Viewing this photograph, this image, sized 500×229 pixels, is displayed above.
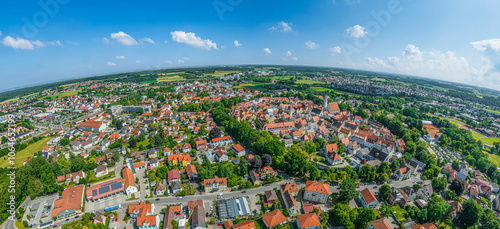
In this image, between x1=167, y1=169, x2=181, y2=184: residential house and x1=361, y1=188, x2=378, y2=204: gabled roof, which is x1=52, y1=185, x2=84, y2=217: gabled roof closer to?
x1=167, y1=169, x2=181, y2=184: residential house

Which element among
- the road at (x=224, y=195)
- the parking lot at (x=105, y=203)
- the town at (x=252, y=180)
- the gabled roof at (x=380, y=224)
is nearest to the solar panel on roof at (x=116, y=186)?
the town at (x=252, y=180)

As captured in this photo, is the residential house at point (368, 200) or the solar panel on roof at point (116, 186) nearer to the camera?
the residential house at point (368, 200)

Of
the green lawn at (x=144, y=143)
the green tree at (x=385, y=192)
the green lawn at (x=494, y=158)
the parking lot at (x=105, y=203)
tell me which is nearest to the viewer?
the parking lot at (x=105, y=203)

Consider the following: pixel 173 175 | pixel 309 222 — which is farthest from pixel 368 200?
pixel 173 175

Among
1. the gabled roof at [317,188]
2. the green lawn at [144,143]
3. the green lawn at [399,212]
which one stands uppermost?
the green lawn at [144,143]

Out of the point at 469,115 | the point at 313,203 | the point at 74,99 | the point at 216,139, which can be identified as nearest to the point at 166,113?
the point at 216,139

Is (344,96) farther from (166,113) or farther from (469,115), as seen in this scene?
(166,113)

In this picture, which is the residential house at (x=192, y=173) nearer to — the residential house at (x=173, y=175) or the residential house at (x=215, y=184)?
the residential house at (x=173, y=175)
